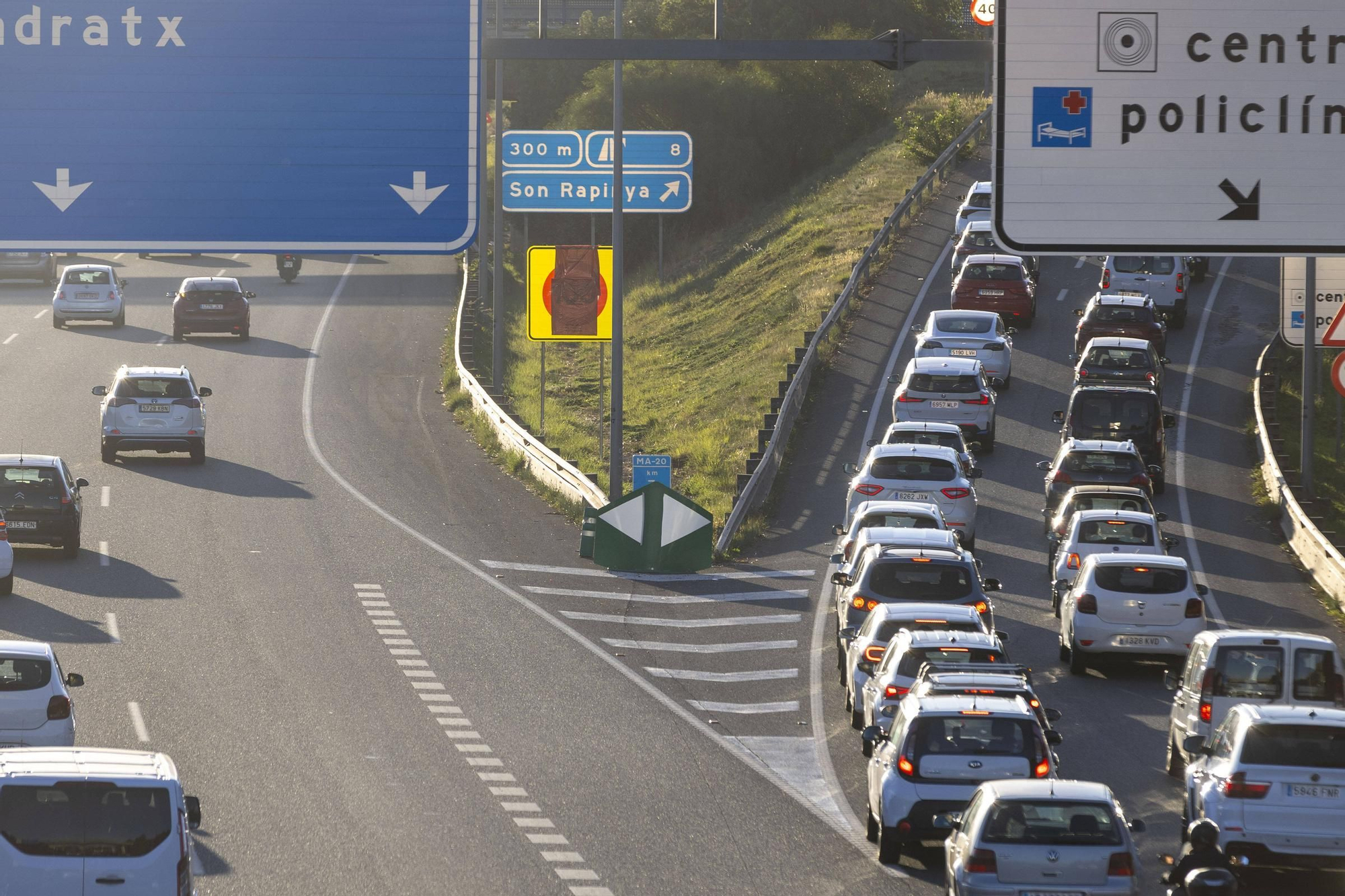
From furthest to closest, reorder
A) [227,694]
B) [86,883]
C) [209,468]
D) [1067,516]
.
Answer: [209,468] → [1067,516] → [227,694] → [86,883]

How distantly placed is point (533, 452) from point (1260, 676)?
74.2 feet

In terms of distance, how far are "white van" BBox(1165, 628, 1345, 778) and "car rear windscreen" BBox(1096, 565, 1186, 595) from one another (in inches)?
202

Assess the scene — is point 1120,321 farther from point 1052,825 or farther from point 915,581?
point 1052,825

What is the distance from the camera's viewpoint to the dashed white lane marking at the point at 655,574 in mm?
32531

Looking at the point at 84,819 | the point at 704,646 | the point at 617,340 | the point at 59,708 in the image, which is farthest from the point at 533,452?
the point at 84,819

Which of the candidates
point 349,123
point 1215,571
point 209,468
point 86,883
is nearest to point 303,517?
point 209,468

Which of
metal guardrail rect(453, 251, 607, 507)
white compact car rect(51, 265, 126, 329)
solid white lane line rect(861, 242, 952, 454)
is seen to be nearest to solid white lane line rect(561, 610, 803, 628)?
metal guardrail rect(453, 251, 607, 507)

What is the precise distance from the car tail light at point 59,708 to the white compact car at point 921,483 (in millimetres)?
15830

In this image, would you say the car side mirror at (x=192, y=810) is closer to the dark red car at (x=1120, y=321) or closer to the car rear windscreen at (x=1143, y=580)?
the car rear windscreen at (x=1143, y=580)

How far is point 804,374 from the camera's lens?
146ft

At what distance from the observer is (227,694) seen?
78.1 ft

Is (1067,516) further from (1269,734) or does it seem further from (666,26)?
(666,26)

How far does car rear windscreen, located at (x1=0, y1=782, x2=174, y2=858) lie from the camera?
13.5 meters

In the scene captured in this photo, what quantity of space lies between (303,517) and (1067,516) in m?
13.3
